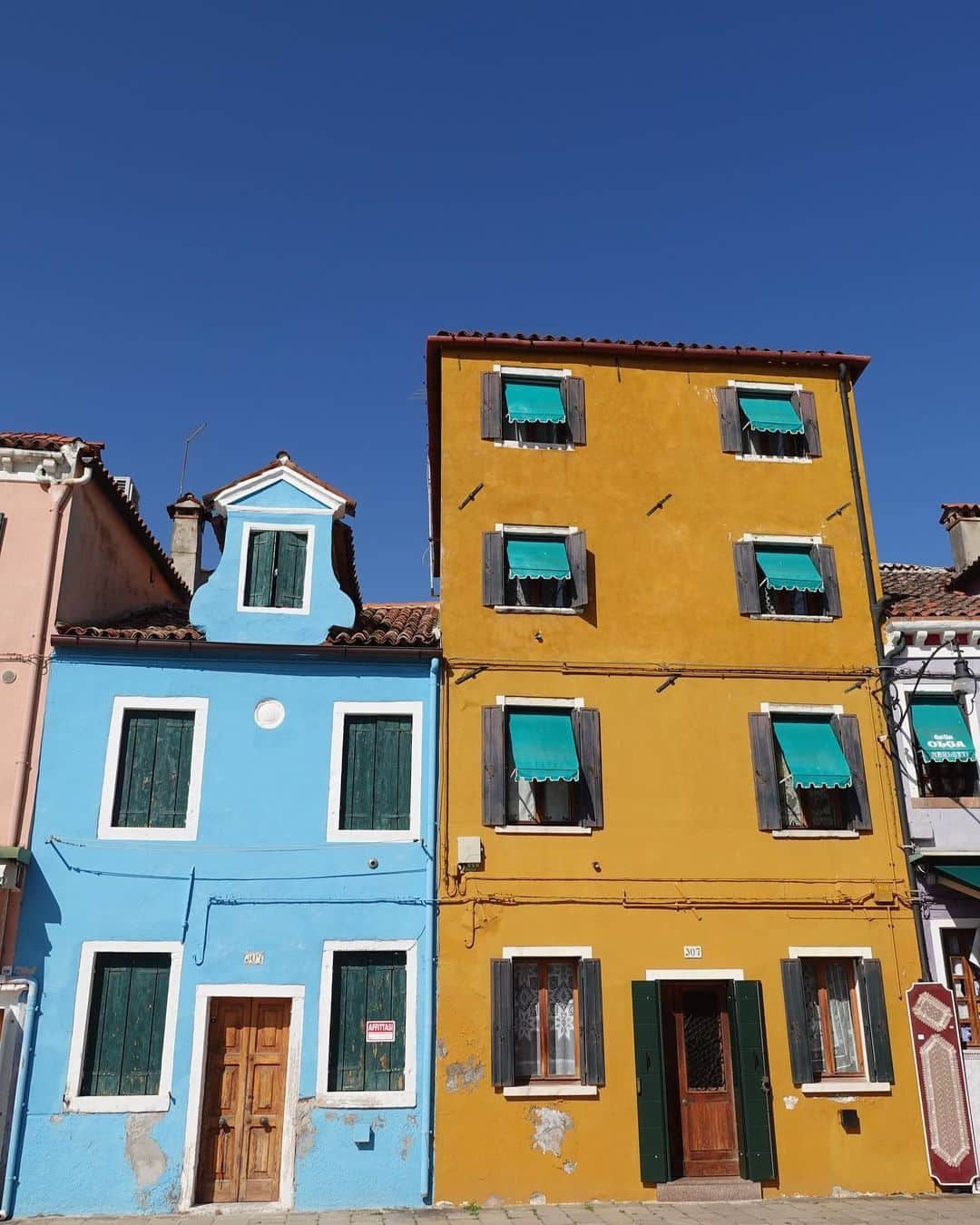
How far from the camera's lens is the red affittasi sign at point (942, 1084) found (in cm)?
1340

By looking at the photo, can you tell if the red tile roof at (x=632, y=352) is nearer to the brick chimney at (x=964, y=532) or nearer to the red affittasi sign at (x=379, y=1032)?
the brick chimney at (x=964, y=532)

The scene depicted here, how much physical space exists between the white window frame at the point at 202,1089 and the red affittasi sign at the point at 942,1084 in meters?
8.40

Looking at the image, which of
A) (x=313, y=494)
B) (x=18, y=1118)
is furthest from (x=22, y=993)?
(x=313, y=494)

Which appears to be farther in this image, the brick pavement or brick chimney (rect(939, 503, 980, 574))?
brick chimney (rect(939, 503, 980, 574))

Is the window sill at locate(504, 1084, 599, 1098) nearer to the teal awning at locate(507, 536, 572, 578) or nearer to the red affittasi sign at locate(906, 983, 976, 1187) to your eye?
the red affittasi sign at locate(906, 983, 976, 1187)

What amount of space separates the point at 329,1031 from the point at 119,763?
472 cm

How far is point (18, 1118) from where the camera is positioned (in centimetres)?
1265

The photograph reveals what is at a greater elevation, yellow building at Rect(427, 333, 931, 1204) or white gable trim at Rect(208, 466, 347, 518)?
white gable trim at Rect(208, 466, 347, 518)

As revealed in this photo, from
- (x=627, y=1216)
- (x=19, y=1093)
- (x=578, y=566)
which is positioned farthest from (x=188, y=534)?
(x=627, y=1216)

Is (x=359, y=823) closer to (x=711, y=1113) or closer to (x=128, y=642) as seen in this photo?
(x=128, y=642)

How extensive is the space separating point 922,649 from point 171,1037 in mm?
12373

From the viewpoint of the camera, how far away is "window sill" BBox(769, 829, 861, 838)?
1476 cm

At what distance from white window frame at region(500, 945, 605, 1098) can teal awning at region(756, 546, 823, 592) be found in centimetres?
642

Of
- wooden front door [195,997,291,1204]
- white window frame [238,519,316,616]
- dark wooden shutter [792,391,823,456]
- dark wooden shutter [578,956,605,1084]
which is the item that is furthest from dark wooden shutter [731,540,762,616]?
wooden front door [195,997,291,1204]
